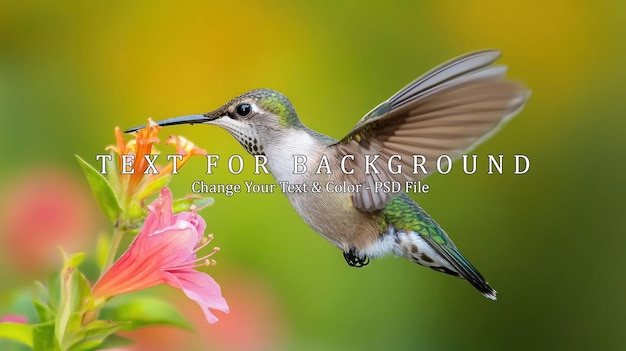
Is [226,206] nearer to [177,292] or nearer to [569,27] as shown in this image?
[177,292]

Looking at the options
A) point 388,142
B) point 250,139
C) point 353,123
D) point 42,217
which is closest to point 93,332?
point 250,139

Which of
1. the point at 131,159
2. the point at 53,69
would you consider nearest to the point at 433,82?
the point at 131,159

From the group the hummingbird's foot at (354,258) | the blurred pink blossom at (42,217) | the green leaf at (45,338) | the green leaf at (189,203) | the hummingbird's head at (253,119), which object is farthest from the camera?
the blurred pink blossom at (42,217)

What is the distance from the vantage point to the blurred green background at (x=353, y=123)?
178 centimetres

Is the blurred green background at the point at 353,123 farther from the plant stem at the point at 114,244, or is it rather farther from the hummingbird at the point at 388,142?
the plant stem at the point at 114,244

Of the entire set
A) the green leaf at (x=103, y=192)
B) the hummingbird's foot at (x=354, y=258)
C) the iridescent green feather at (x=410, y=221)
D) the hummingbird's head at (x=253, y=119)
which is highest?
the hummingbird's head at (x=253, y=119)

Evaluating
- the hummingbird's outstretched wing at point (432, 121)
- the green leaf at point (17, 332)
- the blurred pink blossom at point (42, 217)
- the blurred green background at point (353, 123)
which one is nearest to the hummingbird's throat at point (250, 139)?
the hummingbird's outstretched wing at point (432, 121)

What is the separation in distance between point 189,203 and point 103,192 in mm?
106

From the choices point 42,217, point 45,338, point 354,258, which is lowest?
point 45,338

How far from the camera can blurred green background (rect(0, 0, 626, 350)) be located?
5.85 feet

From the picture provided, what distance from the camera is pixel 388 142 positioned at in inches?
37.6

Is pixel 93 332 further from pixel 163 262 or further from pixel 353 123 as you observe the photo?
pixel 353 123

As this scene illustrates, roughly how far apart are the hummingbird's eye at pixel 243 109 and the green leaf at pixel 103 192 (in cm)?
24

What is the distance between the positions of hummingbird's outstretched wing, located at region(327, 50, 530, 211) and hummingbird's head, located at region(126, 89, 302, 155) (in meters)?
0.08
